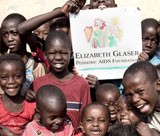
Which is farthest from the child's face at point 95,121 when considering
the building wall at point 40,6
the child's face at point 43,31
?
the building wall at point 40,6

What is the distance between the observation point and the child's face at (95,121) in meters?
4.11

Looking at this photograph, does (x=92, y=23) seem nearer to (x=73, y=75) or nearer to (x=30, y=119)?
(x=73, y=75)

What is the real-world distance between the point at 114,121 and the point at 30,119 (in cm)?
77

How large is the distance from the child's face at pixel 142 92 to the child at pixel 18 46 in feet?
3.86

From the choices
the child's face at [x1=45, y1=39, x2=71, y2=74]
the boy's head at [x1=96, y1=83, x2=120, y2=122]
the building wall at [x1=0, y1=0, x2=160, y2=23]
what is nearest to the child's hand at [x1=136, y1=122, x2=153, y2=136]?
the boy's head at [x1=96, y1=83, x2=120, y2=122]

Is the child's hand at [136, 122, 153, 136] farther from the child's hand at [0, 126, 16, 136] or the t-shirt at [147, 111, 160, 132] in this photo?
the child's hand at [0, 126, 16, 136]

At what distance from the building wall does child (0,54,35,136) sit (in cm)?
488

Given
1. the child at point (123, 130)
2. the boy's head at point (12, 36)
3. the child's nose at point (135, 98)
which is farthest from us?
the boy's head at point (12, 36)

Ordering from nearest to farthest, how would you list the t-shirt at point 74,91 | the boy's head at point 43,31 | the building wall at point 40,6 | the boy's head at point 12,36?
the t-shirt at point 74,91 < the boy's head at point 12,36 < the boy's head at point 43,31 < the building wall at point 40,6

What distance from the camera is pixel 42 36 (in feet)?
18.0

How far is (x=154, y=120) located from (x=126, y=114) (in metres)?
0.28

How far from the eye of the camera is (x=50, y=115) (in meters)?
4.07

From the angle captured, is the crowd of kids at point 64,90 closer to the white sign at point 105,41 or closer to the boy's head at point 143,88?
the boy's head at point 143,88

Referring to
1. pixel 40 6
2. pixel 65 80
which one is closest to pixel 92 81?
pixel 65 80
